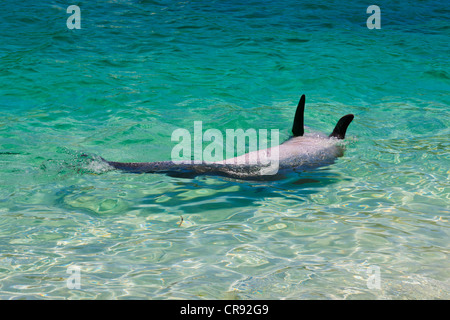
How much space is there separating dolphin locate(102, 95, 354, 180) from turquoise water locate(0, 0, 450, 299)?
0.13 meters

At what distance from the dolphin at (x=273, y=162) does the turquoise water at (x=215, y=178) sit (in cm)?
13

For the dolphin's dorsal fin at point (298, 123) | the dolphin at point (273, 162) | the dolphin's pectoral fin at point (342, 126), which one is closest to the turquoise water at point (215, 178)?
the dolphin at point (273, 162)

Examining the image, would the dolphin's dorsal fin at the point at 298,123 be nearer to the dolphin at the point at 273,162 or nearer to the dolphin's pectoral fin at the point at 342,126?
the dolphin at the point at 273,162

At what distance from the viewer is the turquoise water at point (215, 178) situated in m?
2.97

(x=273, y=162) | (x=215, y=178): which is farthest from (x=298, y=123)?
(x=215, y=178)

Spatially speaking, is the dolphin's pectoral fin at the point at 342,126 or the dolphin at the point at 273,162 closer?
the dolphin at the point at 273,162

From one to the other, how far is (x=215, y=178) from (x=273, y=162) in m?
0.66

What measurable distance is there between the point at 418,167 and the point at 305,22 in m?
8.98

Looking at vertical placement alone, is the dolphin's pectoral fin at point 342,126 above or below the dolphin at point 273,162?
above

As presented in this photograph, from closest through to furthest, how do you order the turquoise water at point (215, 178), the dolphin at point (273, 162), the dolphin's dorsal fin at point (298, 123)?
the turquoise water at point (215, 178) < the dolphin at point (273, 162) < the dolphin's dorsal fin at point (298, 123)

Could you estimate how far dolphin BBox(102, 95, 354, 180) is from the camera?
4.52 m

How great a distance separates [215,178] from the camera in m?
4.57

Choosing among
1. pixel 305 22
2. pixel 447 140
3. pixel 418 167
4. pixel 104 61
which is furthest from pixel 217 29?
pixel 418 167

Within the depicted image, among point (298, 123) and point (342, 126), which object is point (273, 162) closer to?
point (298, 123)
